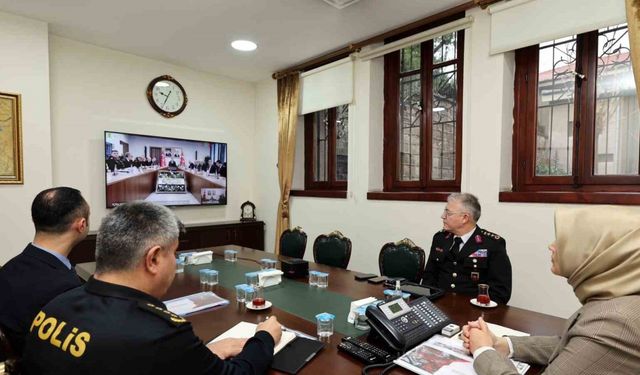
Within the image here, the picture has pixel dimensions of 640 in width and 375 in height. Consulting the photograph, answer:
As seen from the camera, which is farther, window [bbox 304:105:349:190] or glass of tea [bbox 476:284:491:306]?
window [bbox 304:105:349:190]

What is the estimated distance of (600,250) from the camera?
980 millimetres

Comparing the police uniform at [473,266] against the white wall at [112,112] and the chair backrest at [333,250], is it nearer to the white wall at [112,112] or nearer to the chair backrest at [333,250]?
the chair backrest at [333,250]

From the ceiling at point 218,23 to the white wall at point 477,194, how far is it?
0.54m

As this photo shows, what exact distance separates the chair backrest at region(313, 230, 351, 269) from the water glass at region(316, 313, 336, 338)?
4.93ft

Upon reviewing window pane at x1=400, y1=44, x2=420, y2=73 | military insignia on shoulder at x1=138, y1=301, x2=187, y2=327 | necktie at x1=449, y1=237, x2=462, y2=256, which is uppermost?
window pane at x1=400, y1=44, x2=420, y2=73

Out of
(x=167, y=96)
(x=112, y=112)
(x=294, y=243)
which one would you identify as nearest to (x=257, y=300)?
(x=294, y=243)

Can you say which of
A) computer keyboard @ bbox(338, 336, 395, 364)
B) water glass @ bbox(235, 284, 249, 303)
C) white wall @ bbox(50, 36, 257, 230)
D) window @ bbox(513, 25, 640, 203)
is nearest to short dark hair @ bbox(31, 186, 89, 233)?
water glass @ bbox(235, 284, 249, 303)

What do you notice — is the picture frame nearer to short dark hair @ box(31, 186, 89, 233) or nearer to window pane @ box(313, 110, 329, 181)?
short dark hair @ box(31, 186, 89, 233)

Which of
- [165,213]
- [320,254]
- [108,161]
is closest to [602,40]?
[320,254]

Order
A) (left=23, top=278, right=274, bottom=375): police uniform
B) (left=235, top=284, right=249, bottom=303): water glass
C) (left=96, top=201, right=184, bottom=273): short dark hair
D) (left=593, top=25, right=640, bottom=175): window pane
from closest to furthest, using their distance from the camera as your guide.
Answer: (left=23, top=278, right=274, bottom=375): police uniform, (left=96, top=201, right=184, bottom=273): short dark hair, (left=235, top=284, right=249, bottom=303): water glass, (left=593, top=25, right=640, bottom=175): window pane

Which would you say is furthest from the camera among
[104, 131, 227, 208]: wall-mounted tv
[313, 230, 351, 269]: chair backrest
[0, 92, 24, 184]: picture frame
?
[104, 131, 227, 208]: wall-mounted tv

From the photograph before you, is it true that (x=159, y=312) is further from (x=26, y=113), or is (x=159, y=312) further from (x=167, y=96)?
(x=167, y=96)

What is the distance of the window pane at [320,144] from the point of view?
4.64 m

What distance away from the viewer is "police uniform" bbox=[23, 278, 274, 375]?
846 millimetres
